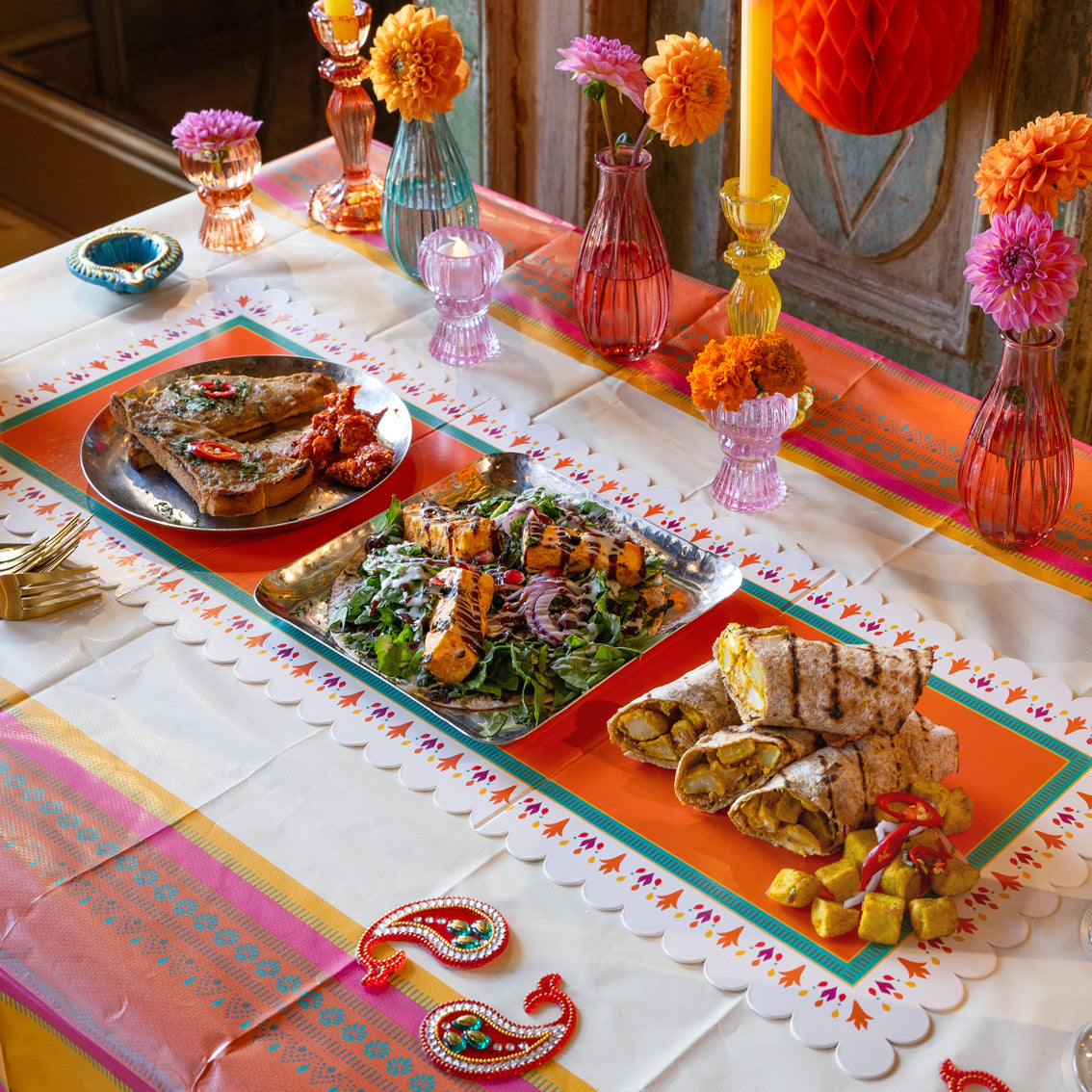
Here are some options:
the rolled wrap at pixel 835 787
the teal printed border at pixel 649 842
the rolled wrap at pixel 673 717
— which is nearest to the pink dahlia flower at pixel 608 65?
the teal printed border at pixel 649 842

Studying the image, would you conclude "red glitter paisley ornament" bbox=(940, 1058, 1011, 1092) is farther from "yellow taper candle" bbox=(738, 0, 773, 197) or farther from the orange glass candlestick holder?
the orange glass candlestick holder

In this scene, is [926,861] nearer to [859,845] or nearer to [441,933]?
[859,845]

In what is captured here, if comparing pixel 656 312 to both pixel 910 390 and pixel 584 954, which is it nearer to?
pixel 910 390

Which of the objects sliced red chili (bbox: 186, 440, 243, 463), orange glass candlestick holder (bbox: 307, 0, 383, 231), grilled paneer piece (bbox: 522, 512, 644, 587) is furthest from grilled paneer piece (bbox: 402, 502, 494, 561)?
orange glass candlestick holder (bbox: 307, 0, 383, 231)

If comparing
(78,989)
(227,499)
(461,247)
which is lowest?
(78,989)

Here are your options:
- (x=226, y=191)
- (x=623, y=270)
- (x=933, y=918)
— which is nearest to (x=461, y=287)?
(x=623, y=270)

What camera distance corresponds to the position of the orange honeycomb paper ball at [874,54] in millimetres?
2057

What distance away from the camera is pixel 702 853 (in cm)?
123

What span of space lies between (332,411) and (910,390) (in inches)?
33.7

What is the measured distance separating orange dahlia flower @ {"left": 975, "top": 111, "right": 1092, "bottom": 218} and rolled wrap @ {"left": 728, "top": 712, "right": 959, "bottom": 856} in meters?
0.60

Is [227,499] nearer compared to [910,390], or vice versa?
[227,499]

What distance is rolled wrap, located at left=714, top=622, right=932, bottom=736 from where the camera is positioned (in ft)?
3.98

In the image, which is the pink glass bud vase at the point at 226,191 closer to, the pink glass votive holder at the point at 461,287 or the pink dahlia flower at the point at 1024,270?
the pink glass votive holder at the point at 461,287

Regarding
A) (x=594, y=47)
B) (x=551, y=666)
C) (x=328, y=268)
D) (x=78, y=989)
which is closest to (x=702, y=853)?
(x=551, y=666)
